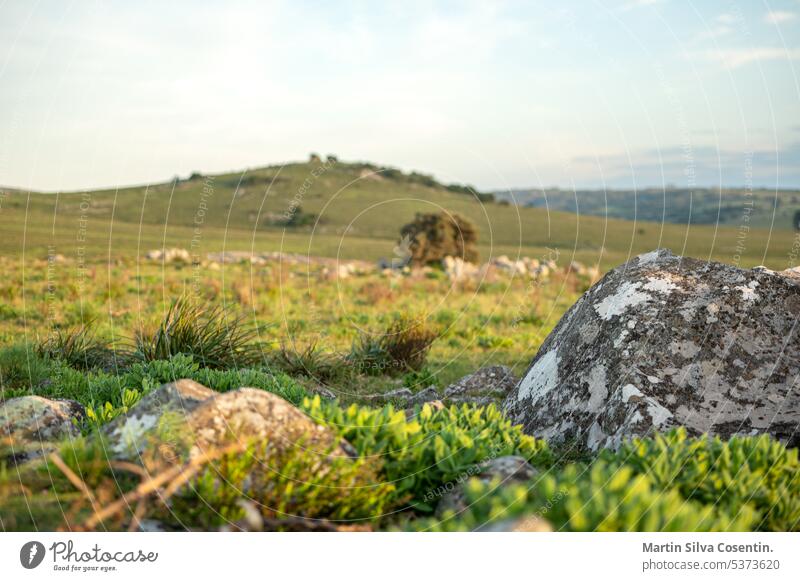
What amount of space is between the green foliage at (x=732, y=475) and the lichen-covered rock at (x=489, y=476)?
0.76 metres

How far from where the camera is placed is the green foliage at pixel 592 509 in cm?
329

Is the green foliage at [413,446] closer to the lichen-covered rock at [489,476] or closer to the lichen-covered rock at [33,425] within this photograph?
the lichen-covered rock at [489,476]

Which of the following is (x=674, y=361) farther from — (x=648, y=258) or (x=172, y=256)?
(x=172, y=256)

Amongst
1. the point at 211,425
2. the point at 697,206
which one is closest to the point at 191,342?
the point at 211,425

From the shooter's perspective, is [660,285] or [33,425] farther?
[660,285]

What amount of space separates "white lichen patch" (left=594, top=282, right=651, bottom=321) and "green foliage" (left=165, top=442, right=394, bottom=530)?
3.54m

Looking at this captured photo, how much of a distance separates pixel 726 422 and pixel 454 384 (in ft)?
14.2

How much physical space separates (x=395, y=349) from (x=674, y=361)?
5563 millimetres

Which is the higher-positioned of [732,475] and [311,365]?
[732,475]

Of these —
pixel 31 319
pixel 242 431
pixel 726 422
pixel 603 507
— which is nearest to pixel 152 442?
pixel 242 431

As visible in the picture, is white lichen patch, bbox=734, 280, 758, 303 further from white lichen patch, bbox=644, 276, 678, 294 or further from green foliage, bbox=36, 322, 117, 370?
green foliage, bbox=36, 322, 117, 370

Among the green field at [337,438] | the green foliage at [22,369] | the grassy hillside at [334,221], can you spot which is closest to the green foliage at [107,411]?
the green field at [337,438]

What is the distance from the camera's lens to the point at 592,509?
3.33 m

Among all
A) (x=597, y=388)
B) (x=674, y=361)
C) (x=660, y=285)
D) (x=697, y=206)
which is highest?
(x=697, y=206)
